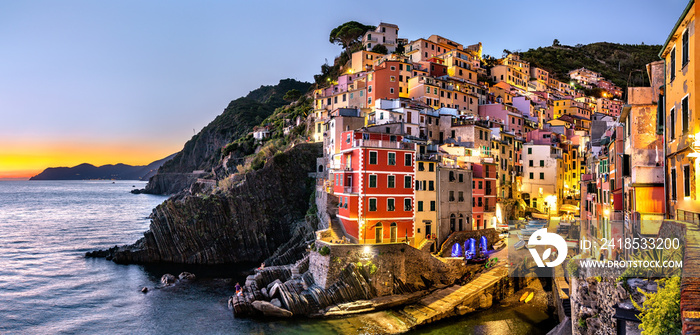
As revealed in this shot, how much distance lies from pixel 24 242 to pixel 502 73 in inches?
3821

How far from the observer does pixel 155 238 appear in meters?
56.3

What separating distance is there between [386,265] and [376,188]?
732 cm

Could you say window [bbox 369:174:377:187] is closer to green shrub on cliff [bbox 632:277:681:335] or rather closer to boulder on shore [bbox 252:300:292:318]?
boulder on shore [bbox 252:300:292:318]

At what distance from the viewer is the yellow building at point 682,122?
45.2 feet

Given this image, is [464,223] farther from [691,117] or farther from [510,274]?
[691,117]

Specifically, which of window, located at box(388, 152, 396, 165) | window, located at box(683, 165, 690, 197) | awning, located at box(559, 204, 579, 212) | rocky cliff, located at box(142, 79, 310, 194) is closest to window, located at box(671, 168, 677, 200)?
window, located at box(683, 165, 690, 197)

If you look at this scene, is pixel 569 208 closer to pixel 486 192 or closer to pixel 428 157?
pixel 486 192

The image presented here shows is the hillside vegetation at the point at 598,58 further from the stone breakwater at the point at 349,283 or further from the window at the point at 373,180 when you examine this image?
the stone breakwater at the point at 349,283

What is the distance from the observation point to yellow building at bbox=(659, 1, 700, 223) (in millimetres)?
13766

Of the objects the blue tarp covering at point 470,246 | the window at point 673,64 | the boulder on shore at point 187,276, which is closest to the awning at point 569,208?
the blue tarp covering at point 470,246

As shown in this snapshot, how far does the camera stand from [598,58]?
180 metres

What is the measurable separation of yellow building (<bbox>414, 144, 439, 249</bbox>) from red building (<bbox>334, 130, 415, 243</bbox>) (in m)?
1.21

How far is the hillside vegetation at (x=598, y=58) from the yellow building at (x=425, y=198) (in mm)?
104957

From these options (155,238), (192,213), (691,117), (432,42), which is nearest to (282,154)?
(192,213)
